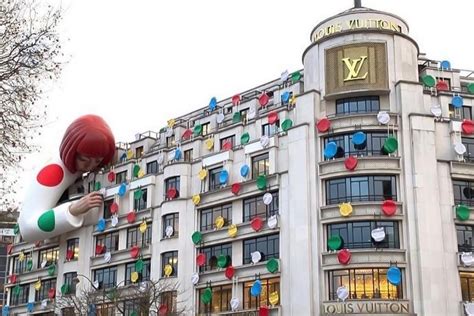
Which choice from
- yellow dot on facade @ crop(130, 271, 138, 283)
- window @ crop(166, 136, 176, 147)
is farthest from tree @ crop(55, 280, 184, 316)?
window @ crop(166, 136, 176, 147)

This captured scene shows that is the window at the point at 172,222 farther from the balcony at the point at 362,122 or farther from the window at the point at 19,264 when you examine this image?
the window at the point at 19,264

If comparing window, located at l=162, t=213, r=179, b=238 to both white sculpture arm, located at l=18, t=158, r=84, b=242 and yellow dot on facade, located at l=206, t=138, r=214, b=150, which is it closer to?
yellow dot on facade, located at l=206, t=138, r=214, b=150

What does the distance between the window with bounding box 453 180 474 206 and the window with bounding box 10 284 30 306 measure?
39444mm

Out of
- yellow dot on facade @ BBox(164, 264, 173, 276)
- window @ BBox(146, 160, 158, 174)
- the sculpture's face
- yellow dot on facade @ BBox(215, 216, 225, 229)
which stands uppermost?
the sculpture's face

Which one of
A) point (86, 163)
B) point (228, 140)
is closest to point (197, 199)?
point (228, 140)

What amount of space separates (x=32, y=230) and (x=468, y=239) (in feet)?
112

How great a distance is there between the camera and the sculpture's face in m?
58.5

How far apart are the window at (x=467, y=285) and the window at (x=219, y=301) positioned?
15.0 metres

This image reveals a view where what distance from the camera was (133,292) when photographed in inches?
2096

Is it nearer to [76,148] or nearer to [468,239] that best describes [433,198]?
[468,239]

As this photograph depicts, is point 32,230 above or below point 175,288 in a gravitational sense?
above

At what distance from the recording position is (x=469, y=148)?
46312mm

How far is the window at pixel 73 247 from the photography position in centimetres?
6093

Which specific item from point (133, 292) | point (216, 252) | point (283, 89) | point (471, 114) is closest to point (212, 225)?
point (216, 252)
